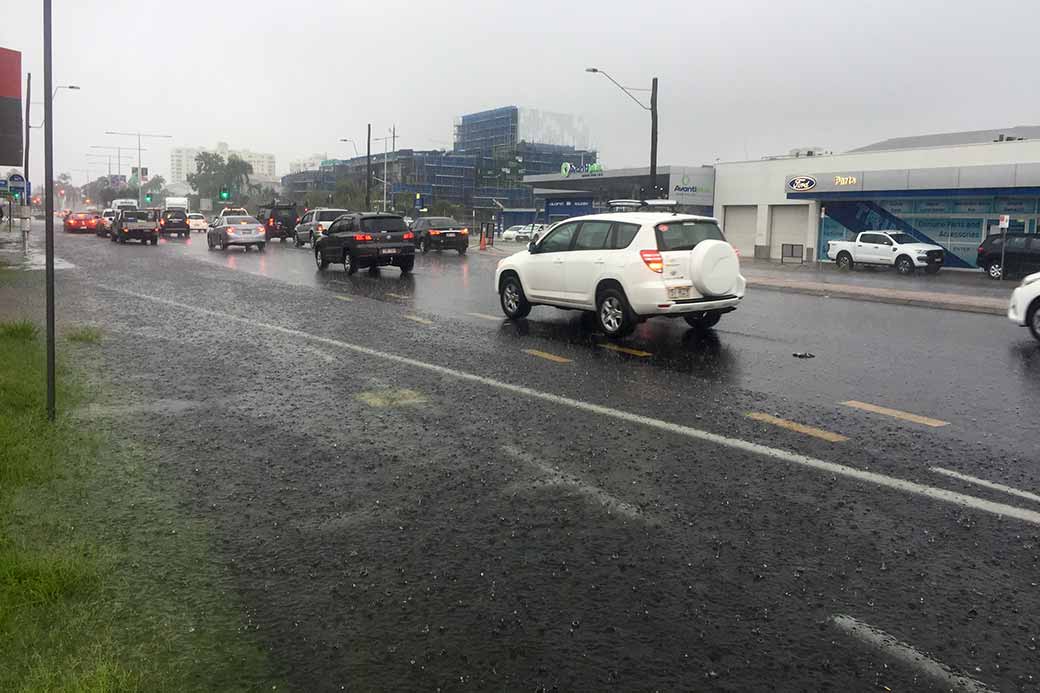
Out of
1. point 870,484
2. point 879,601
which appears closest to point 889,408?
point 870,484

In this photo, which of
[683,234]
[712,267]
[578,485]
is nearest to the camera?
[578,485]

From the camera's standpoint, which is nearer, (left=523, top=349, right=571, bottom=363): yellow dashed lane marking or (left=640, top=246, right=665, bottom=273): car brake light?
(left=523, top=349, right=571, bottom=363): yellow dashed lane marking

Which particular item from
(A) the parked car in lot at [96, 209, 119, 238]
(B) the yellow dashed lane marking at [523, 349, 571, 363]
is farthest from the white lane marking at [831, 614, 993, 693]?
(A) the parked car in lot at [96, 209, 119, 238]

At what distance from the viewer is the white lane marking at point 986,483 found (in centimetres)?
556

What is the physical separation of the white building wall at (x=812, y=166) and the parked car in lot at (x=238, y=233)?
1030 inches

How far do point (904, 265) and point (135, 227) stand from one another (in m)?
37.1

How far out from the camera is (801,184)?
44969mm

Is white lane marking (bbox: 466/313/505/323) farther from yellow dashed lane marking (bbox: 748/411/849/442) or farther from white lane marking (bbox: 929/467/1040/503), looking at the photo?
white lane marking (bbox: 929/467/1040/503)

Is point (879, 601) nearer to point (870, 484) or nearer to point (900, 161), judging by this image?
point (870, 484)

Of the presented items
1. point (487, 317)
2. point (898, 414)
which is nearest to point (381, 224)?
point (487, 317)

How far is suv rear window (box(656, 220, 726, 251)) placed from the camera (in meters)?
12.2

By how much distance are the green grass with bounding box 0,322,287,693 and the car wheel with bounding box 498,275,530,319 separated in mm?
8705

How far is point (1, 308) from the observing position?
1480cm

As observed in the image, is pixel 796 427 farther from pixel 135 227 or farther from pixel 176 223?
pixel 176 223
